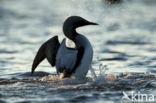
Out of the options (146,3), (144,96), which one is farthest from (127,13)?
(144,96)

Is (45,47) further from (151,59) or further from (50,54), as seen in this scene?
(151,59)

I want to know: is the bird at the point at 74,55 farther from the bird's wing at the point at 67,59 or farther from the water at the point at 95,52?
the water at the point at 95,52

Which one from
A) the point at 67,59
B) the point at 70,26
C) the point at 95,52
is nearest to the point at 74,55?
the point at 67,59

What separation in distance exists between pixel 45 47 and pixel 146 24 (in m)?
9.77

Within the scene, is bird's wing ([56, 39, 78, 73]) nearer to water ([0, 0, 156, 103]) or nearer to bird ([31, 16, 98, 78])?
bird ([31, 16, 98, 78])

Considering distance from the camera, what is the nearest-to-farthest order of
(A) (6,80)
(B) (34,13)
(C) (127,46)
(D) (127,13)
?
(A) (6,80) < (C) (127,46) < (D) (127,13) < (B) (34,13)

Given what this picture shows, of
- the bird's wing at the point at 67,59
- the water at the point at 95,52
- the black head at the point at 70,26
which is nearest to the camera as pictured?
the water at the point at 95,52

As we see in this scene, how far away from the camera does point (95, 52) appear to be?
13367 mm

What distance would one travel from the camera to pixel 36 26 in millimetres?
20016

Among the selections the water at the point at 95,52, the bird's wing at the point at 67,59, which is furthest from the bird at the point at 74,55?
the water at the point at 95,52

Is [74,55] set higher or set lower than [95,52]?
higher

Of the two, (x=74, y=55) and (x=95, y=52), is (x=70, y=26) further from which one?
(x=95, y=52)

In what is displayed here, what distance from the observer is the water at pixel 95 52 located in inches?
313

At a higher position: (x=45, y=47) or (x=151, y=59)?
(x=45, y=47)
